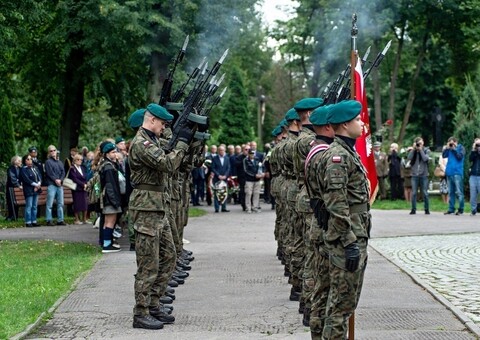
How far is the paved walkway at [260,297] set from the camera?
29.5ft

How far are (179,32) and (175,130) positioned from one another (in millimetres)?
13405

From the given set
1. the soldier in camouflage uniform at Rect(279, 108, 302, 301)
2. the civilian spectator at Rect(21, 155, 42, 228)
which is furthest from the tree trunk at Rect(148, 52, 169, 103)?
the soldier in camouflage uniform at Rect(279, 108, 302, 301)

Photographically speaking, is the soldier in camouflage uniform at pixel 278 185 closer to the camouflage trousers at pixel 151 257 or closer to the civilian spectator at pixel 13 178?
the camouflage trousers at pixel 151 257

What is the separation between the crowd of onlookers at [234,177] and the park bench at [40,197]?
357 cm

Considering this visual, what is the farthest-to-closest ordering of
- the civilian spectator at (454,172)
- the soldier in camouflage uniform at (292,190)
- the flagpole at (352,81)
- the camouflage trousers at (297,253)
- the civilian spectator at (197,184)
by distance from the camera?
1. the civilian spectator at (197,184)
2. the civilian spectator at (454,172)
3. the soldier in camouflage uniform at (292,190)
4. the camouflage trousers at (297,253)
5. the flagpole at (352,81)

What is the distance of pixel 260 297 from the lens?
11.1 m

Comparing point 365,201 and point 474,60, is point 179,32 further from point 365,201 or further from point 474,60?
point 474,60

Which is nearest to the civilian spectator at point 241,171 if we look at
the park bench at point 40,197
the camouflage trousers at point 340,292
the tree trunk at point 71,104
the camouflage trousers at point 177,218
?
the tree trunk at point 71,104

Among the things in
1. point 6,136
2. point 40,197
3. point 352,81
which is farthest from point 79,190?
point 352,81

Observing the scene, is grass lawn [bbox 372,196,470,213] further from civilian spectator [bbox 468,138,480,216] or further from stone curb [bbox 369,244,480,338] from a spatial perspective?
stone curb [bbox 369,244,480,338]

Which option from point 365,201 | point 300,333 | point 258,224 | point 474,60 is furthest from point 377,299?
point 474,60

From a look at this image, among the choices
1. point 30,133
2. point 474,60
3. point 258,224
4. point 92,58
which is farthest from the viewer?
point 474,60

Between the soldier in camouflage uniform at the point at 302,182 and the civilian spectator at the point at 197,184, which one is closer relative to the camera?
the soldier in camouflage uniform at the point at 302,182

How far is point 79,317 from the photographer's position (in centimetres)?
983
